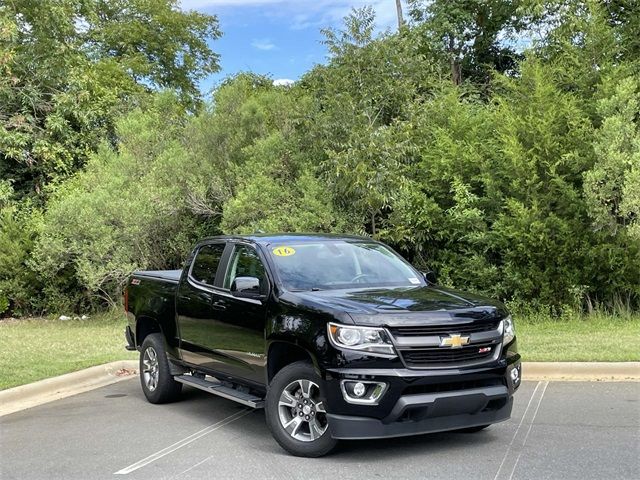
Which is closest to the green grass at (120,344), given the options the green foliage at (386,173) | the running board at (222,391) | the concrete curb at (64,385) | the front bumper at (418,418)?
the concrete curb at (64,385)

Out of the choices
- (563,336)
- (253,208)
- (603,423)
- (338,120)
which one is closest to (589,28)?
(338,120)

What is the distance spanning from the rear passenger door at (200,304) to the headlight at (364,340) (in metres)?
1.88

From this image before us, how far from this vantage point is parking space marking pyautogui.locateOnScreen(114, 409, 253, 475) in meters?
5.45

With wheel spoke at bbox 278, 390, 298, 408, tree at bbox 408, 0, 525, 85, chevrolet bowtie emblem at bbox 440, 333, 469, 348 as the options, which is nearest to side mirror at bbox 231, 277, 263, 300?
wheel spoke at bbox 278, 390, 298, 408

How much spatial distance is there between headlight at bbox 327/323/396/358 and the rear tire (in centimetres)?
313

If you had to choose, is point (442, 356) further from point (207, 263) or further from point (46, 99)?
point (46, 99)

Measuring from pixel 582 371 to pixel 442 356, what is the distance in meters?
3.92

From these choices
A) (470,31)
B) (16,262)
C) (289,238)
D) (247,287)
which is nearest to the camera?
(247,287)

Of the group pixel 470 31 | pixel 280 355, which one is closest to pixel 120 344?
pixel 280 355

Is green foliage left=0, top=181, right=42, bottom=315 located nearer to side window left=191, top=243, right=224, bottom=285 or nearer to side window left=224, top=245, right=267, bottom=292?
side window left=191, top=243, right=224, bottom=285

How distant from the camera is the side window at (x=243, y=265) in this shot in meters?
6.50

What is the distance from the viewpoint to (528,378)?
8406mm

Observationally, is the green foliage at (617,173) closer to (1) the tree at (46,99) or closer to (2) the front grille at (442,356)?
(2) the front grille at (442,356)

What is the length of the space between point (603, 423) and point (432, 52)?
19498mm
